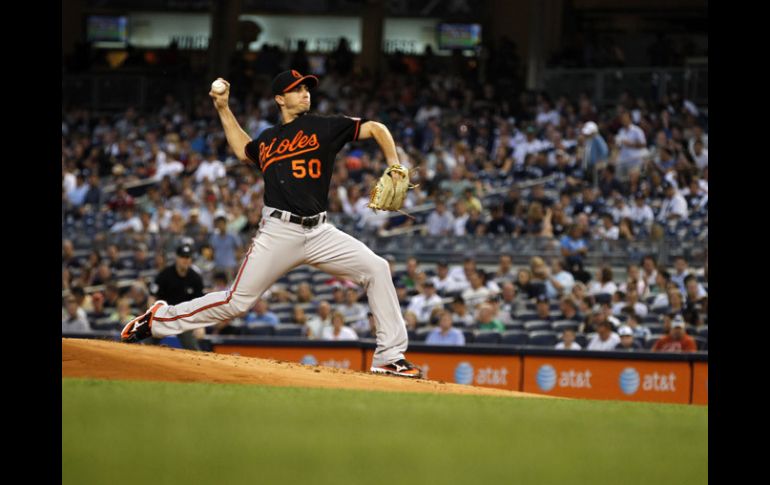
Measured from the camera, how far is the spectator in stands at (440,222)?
15.8m

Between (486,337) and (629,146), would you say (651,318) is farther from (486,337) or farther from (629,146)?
(629,146)

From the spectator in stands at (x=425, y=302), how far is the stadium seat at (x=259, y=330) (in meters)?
1.65

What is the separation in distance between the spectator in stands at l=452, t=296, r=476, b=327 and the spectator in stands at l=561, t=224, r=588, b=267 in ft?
5.46

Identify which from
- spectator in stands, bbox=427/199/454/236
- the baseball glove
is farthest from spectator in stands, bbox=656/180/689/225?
the baseball glove

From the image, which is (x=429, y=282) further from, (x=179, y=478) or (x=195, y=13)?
(x=195, y=13)

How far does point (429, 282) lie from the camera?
44.9 feet

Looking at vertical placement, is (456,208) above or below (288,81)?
below

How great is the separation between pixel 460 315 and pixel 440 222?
315 cm

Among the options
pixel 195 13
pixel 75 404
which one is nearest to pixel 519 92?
pixel 195 13

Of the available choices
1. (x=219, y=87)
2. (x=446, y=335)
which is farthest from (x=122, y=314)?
(x=219, y=87)

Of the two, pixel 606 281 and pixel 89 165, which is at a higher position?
pixel 89 165

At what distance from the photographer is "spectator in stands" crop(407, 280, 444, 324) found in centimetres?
1325

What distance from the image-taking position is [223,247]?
14.5 metres
